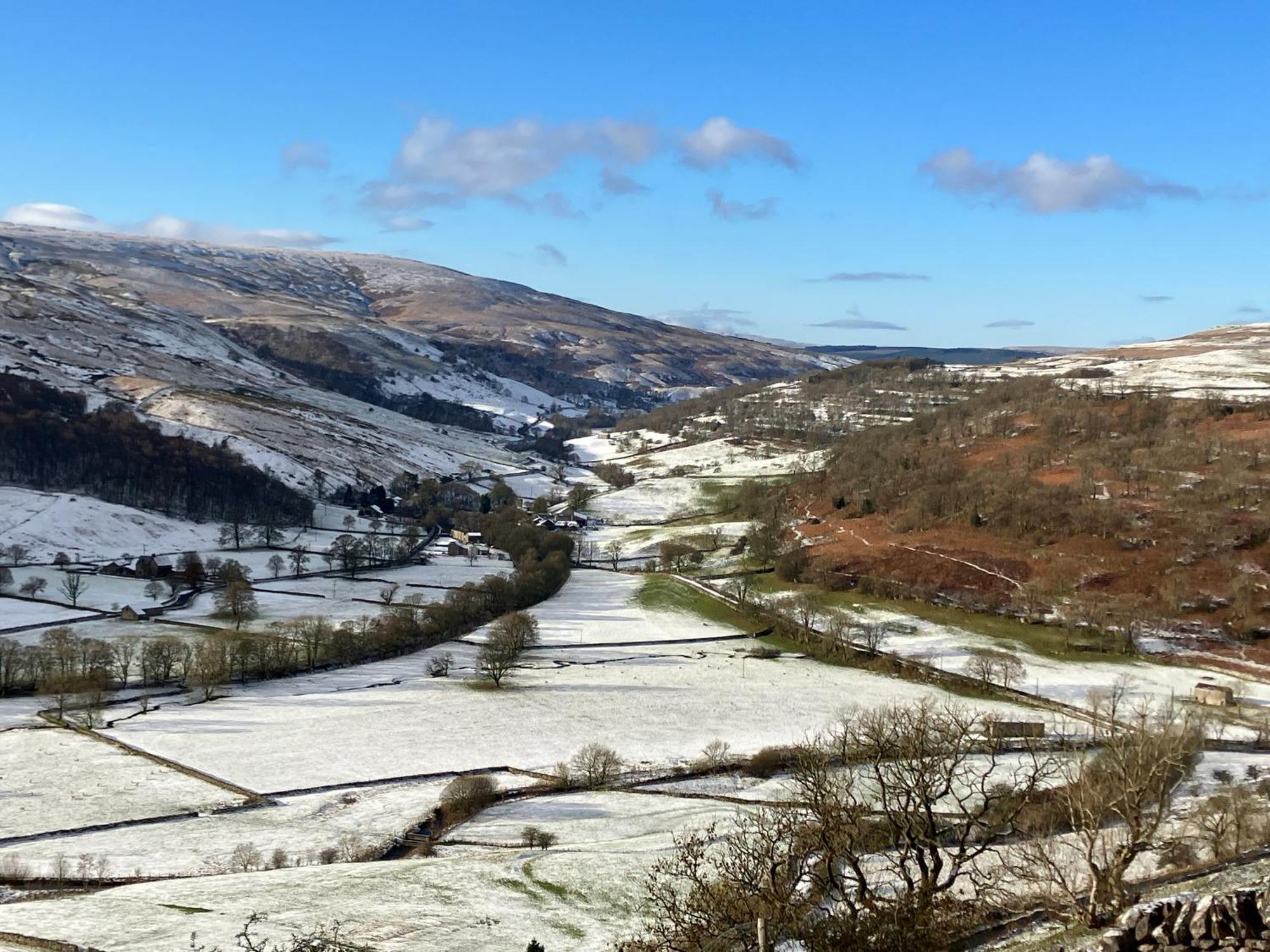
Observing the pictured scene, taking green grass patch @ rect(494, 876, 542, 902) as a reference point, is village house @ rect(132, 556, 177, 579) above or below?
above

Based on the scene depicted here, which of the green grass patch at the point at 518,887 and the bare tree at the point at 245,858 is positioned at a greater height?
the green grass patch at the point at 518,887

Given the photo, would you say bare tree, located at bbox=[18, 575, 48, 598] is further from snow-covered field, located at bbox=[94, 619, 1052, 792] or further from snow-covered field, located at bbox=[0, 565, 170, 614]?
snow-covered field, located at bbox=[94, 619, 1052, 792]

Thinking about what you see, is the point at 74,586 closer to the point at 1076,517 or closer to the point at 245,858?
the point at 245,858

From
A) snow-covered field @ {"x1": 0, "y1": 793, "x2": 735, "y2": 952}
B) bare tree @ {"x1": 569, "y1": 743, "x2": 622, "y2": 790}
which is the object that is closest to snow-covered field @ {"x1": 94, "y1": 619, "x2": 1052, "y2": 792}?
bare tree @ {"x1": 569, "y1": 743, "x2": 622, "y2": 790}

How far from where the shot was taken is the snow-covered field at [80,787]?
4897 centimetres

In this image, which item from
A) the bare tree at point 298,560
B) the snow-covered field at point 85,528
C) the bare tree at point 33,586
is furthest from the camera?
the snow-covered field at point 85,528

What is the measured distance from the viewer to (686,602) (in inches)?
4343

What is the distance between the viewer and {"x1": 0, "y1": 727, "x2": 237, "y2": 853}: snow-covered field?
4897 cm

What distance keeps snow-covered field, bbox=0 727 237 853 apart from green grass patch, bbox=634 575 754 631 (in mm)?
59255

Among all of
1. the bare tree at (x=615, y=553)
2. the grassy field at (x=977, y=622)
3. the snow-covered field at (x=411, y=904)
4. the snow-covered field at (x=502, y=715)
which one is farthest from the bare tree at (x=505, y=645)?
the bare tree at (x=615, y=553)

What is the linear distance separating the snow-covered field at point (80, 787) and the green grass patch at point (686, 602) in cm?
5925

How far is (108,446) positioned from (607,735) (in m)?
135

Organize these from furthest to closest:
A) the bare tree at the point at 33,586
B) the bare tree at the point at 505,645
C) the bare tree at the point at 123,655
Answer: the bare tree at the point at 33,586
the bare tree at the point at 505,645
the bare tree at the point at 123,655

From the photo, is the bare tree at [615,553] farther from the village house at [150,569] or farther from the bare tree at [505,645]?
the village house at [150,569]
